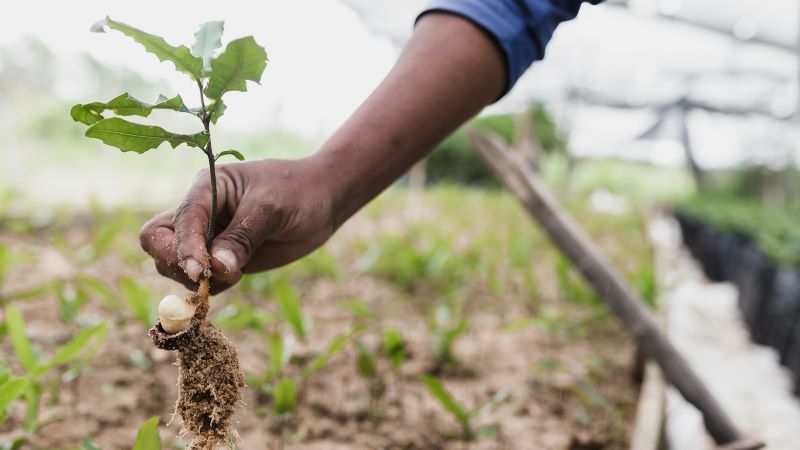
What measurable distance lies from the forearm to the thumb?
0.14 metres

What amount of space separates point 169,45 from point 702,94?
12746 millimetres

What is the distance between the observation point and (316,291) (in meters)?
2.21

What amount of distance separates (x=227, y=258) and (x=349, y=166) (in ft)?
0.80

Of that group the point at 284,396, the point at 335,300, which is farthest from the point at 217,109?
the point at 335,300

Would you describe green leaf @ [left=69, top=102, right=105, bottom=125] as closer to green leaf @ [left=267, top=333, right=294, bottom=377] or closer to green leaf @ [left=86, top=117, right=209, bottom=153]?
green leaf @ [left=86, top=117, right=209, bottom=153]

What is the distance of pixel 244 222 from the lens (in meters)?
0.64

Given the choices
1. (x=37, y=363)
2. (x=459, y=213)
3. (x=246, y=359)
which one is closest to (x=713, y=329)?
(x=459, y=213)

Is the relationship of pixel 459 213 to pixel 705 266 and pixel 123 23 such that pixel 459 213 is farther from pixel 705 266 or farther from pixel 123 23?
pixel 123 23

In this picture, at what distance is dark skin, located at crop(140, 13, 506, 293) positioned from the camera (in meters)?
0.65

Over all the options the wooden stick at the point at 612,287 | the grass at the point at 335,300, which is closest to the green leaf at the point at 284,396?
the grass at the point at 335,300

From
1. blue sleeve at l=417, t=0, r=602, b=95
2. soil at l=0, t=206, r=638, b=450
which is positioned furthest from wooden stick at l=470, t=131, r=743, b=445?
blue sleeve at l=417, t=0, r=602, b=95

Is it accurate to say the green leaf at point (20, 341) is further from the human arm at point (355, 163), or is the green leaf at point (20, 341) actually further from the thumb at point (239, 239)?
the thumb at point (239, 239)

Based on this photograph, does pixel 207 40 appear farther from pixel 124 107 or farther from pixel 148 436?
pixel 148 436

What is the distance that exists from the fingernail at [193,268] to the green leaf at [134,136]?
0.11 meters
